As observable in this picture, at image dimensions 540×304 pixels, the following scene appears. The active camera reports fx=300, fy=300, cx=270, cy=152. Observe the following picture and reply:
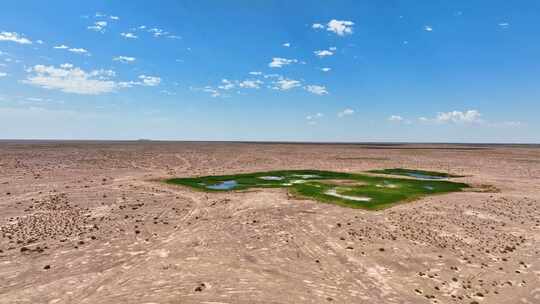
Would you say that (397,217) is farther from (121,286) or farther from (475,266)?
(121,286)

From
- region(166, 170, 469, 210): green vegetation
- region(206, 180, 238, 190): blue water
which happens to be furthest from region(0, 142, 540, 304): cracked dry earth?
region(206, 180, 238, 190): blue water

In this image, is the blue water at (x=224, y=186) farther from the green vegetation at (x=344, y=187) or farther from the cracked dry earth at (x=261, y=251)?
the cracked dry earth at (x=261, y=251)

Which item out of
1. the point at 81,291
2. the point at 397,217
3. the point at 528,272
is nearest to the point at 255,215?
the point at 397,217

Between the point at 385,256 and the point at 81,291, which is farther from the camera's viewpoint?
the point at 385,256

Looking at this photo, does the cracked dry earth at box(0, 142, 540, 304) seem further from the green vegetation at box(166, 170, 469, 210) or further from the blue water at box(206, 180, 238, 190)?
the blue water at box(206, 180, 238, 190)

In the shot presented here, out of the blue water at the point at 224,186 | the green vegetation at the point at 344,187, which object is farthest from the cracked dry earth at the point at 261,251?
the blue water at the point at 224,186

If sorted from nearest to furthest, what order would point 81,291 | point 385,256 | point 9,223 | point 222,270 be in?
point 81,291 → point 222,270 → point 385,256 → point 9,223
